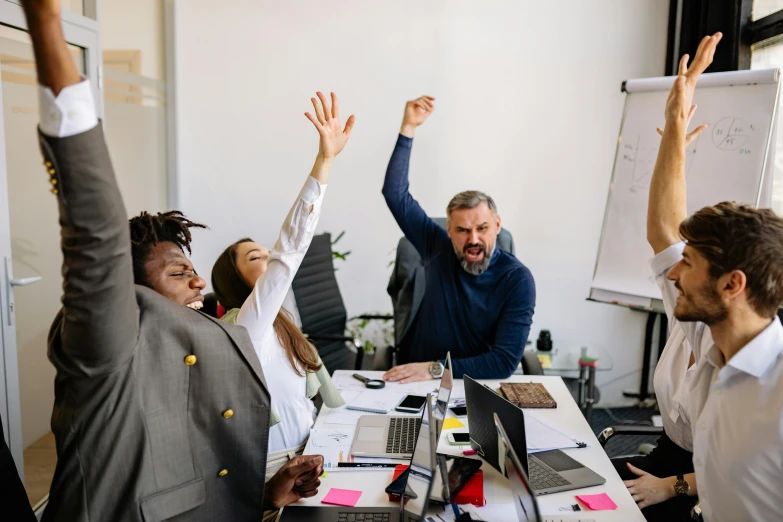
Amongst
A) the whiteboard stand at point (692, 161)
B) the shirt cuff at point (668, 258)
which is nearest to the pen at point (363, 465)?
the shirt cuff at point (668, 258)

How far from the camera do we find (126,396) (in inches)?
42.2

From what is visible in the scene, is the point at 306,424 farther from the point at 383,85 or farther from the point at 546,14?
the point at 546,14

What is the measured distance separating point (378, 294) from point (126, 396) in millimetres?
2941

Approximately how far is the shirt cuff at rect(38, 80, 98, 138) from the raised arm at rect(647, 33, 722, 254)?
5.14 ft

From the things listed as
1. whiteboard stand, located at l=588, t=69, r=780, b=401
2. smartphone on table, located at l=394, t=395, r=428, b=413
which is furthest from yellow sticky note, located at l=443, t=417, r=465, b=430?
whiteboard stand, located at l=588, t=69, r=780, b=401

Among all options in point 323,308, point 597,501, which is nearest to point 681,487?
point 597,501

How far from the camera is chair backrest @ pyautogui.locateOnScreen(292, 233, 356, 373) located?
10.5ft

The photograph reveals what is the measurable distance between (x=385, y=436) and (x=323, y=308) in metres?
1.52

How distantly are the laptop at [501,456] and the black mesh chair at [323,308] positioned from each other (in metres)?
1.38

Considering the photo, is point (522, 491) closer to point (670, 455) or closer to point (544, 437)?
point (544, 437)

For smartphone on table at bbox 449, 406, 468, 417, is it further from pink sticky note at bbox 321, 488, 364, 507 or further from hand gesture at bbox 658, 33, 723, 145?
hand gesture at bbox 658, 33, 723, 145

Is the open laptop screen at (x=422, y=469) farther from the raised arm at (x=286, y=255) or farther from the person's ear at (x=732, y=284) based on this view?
the person's ear at (x=732, y=284)

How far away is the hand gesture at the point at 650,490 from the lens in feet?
5.82

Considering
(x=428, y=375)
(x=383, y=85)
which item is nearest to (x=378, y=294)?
(x=383, y=85)
